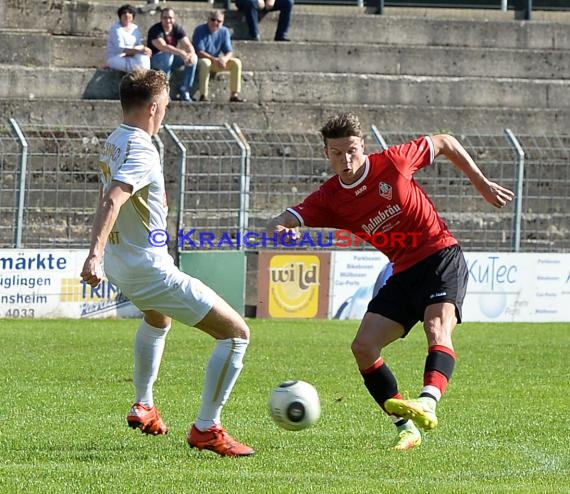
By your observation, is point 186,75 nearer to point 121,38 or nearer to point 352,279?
point 121,38

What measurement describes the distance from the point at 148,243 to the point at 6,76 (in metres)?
14.6

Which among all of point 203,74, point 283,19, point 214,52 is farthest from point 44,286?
point 283,19

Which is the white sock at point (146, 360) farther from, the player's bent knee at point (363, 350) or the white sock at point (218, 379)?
the player's bent knee at point (363, 350)

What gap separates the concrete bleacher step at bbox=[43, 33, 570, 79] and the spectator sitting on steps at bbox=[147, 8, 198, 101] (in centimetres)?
141

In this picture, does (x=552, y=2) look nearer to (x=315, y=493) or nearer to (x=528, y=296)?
(x=528, y=296)

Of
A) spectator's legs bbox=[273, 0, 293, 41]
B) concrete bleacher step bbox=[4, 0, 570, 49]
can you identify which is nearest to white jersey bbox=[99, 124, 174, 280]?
concrete bleacher step bbox=[4, 0, 570, 49]

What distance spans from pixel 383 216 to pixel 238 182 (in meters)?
Result: 10.8

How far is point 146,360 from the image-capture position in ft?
24.1

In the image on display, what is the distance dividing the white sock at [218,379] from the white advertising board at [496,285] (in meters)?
11.0

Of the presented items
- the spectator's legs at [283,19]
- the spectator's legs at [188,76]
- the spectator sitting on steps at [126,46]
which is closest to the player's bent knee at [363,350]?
the spectator sitting on steps at [126,46]

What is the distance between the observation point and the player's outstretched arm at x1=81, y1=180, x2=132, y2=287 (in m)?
6.37

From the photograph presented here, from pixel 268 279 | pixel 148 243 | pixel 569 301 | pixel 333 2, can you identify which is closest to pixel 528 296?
pixel 569 301

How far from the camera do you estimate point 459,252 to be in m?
7.65

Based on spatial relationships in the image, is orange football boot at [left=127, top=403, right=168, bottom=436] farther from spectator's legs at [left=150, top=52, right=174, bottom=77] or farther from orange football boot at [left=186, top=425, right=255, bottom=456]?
spectator's legs at [left=150, top=52, right=174, bottom=77]
